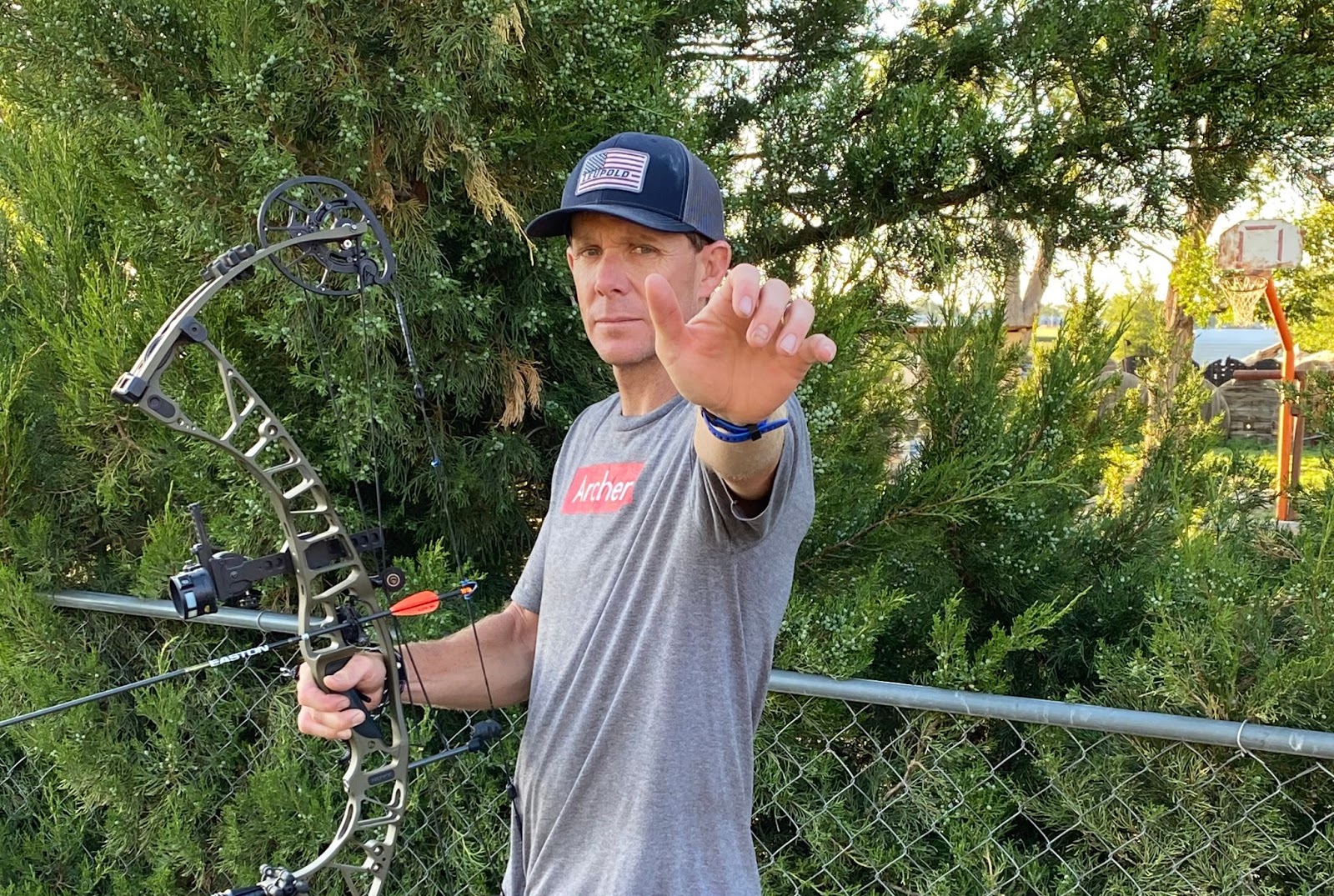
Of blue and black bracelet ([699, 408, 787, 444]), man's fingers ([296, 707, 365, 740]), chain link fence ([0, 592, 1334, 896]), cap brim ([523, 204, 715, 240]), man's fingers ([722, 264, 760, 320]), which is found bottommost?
chain link fence ([0, 592, 1334, 896])

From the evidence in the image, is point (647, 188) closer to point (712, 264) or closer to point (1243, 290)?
point (712, 264)

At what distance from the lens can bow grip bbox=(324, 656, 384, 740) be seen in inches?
61.5

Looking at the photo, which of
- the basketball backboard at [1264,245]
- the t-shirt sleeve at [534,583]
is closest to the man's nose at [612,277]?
the t-shirt sleeve at [534,583]

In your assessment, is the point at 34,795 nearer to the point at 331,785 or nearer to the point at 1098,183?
the point at 331,785

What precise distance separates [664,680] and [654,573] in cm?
14

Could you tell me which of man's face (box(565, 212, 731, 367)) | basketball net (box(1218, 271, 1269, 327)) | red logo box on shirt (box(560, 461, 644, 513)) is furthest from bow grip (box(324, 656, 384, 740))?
basketball net (box(1218, 271, 1269, 327))

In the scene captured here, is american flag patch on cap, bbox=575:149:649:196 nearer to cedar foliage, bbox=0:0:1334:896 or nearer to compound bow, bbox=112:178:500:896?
compound bow, bbox=112:178:500:896

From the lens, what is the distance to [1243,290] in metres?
8.07

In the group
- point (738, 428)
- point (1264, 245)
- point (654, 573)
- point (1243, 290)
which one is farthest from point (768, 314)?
point (1243, 290)

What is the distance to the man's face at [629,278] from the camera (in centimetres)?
153

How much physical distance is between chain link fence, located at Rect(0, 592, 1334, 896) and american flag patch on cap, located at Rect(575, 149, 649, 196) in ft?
3.29

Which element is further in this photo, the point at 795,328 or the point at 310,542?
the point at 310,542

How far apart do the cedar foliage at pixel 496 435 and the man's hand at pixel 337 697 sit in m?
0.57

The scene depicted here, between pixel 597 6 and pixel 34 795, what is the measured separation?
273 cm
